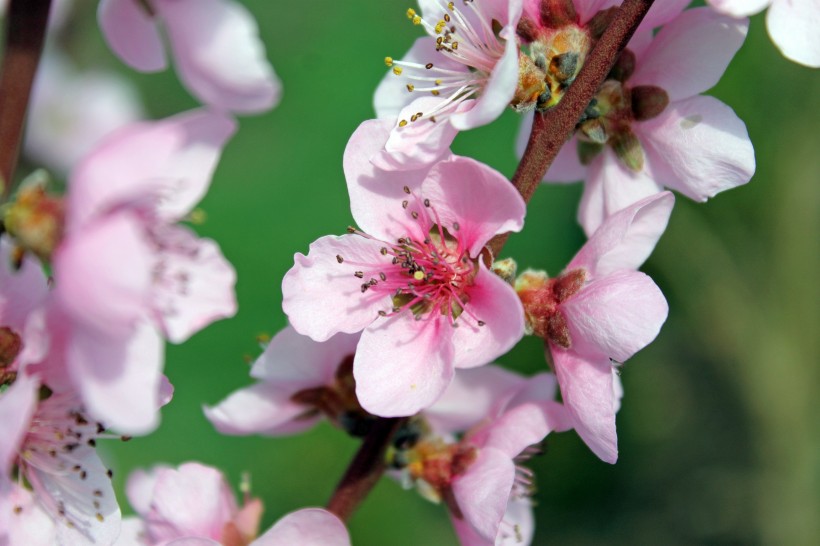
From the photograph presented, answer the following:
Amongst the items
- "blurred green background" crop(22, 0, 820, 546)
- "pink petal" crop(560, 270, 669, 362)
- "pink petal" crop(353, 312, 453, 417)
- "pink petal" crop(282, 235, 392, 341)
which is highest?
"pink petal" crop(560, 270, 669, 362)

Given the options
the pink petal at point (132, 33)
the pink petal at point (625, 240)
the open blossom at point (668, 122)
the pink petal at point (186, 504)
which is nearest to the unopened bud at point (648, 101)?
the open blossom at point (668, 122)

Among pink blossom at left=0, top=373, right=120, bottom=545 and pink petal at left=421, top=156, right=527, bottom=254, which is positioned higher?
pink petal at left=421, top=156, right=527, bottom=254

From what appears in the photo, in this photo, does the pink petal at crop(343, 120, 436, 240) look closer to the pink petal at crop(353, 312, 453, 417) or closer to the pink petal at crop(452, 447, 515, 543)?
the pink petal at crop(353, 312, 453, 417)

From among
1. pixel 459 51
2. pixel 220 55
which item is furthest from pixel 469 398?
pixel 220 55

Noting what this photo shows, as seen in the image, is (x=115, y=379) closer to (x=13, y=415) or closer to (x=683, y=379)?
(x=13, y=415)

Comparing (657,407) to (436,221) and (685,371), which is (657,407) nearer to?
(685,371)

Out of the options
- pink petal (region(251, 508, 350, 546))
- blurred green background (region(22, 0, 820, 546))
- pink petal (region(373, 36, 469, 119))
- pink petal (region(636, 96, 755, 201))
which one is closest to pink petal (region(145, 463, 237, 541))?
pink petal (region(251, 508, 350, 546))

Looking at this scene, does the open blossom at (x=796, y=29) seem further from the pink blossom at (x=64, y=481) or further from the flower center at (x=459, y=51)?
the pink blossom at (x=64, y=481)
